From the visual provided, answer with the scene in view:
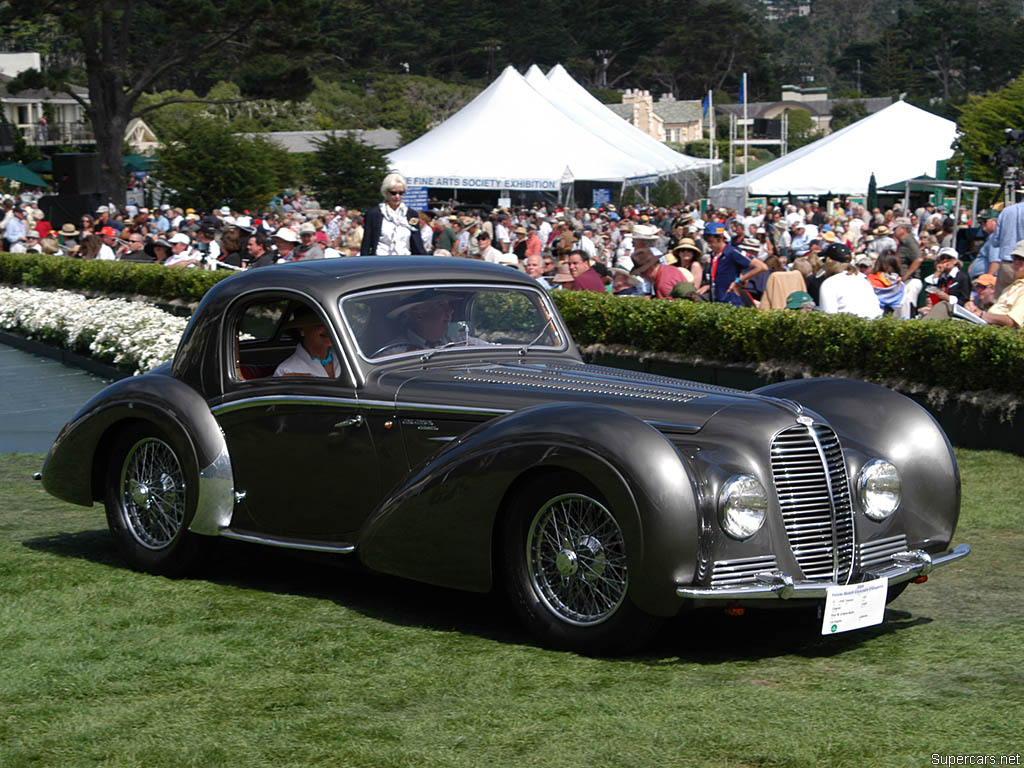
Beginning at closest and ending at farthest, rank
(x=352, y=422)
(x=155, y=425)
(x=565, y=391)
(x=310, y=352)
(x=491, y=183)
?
(x=565, y=391) → (x=352, y=422) → (x=310, y=352) → (x=155, y=425) → (x=491, y=183)

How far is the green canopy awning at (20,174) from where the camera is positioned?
2125 inches

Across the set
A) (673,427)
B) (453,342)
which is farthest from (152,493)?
(673,427)

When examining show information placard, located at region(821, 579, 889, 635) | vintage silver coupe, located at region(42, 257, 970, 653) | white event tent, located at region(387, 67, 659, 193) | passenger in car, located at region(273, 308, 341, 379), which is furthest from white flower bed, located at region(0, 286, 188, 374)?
white event tent, located at region(387, 67, 659, 193)

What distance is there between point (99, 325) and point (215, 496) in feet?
34.7

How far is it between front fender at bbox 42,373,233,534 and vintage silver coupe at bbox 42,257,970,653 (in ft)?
0.04

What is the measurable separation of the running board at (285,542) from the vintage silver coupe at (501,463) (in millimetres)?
20

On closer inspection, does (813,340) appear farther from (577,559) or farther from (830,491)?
(577,559)

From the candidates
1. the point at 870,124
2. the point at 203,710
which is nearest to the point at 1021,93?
the point at 870,124

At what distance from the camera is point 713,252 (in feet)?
49.7

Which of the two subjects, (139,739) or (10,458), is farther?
(10,458)

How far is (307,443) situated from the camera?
268 inches

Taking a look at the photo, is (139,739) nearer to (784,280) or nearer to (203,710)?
(203,710)

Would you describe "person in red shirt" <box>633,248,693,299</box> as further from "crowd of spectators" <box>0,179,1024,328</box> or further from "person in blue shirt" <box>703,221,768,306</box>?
"person in blue shirt" <box>703,221,768,306</box>

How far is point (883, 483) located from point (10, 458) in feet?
26.7
